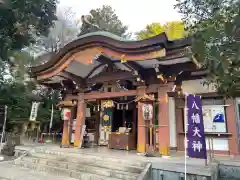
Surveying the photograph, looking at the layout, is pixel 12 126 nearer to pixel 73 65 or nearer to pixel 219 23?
pixel 73 65

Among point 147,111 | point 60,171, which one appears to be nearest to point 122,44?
point 147,111

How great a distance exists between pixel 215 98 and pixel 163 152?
290 cm

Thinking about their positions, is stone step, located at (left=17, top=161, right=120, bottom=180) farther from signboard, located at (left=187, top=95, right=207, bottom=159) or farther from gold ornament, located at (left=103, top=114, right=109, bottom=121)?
gold ornament, located at (left=103, top=114, right=109, bottom=121)

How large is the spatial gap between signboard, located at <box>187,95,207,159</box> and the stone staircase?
4.56 feet

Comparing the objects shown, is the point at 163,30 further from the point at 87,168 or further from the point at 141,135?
the point at 87,168

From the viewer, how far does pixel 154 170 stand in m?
5.19

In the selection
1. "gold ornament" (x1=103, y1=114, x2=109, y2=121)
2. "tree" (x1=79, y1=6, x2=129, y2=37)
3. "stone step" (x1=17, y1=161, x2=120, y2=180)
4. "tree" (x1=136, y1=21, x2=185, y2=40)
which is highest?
"tree" (x1=79, y1=6, x2=129, y2=37)

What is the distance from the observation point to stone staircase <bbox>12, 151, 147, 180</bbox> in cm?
535

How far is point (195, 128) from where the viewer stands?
16.3 feet

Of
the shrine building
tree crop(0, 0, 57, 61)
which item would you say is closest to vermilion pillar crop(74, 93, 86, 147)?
the shrine building

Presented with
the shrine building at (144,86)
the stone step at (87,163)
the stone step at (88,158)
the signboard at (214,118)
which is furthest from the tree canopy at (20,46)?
the signboard at (214,118)

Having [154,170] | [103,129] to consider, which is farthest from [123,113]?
[154,170]

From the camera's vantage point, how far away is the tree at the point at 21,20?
9398 mm

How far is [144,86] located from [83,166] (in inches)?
138
